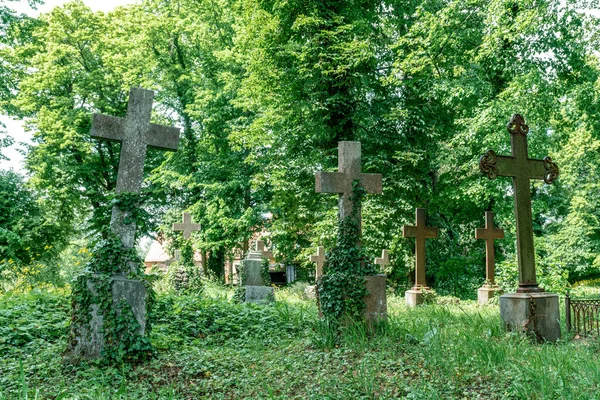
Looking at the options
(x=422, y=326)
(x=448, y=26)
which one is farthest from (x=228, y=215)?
(x=422, y=326)

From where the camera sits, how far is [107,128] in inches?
259

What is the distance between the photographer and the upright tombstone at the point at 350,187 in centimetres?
721

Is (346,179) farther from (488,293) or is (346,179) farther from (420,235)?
(488,293)

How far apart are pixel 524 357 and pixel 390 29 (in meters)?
15.2

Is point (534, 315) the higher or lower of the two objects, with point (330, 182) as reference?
lower

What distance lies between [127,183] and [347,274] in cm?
324

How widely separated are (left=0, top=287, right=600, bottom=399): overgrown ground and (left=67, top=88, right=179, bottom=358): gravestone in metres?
0.37

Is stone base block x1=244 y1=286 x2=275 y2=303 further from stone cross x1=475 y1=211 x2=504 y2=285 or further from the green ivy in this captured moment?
stone cross x1=475 y1=211 x2=504 y2=285

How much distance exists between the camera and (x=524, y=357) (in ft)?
16.4

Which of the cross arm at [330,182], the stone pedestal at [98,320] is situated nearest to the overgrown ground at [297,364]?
the stone pedestal at [98,320]

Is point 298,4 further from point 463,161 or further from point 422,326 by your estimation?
point 422,326

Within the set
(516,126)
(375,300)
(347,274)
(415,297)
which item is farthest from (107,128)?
(415,297)

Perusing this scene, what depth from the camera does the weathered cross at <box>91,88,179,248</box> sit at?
20.7ft

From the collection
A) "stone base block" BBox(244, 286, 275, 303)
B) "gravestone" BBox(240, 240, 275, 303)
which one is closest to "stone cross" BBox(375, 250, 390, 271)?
"gravestone" BBox(240, 240, 275, 303)
